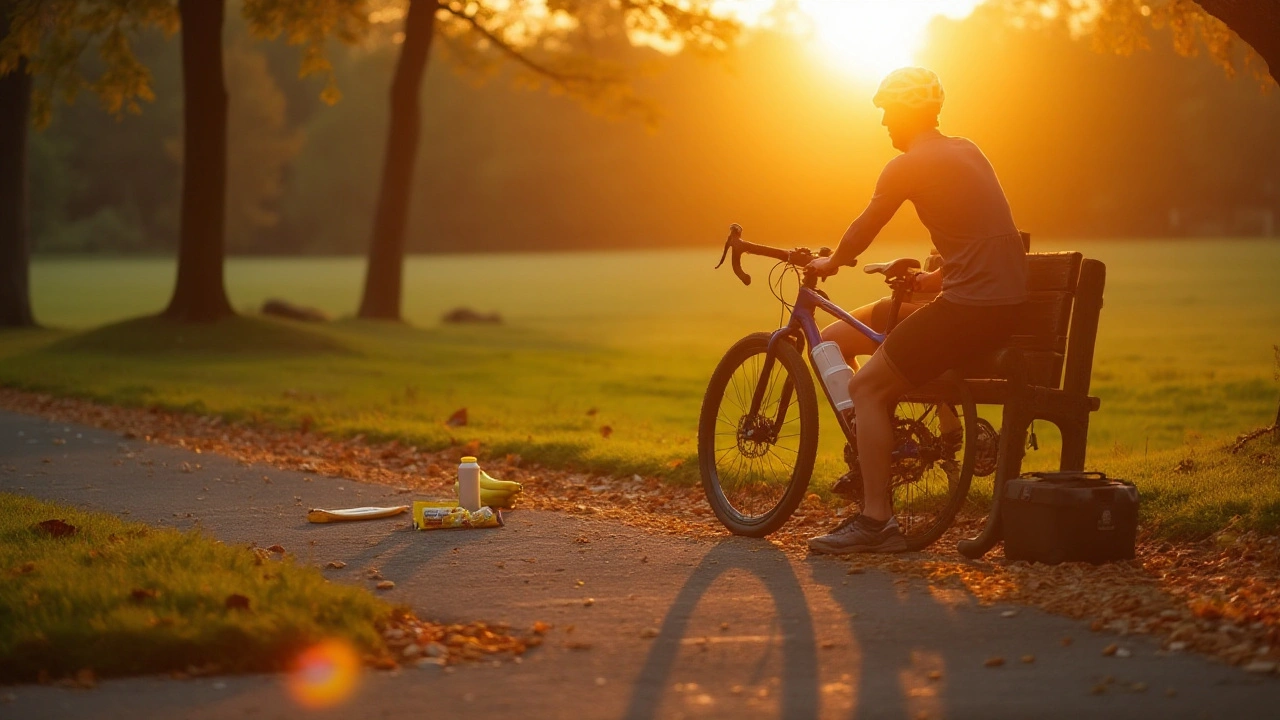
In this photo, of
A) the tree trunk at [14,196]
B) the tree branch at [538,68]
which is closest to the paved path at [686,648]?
the tree trunk at [14,196]

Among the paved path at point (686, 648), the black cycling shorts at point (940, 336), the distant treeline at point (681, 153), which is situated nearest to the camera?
the paved path at point (686, 648)

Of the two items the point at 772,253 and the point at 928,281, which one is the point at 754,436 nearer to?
the point at 772,253

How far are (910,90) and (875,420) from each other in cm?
149

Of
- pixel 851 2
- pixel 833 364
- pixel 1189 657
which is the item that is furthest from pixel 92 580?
pixel 851 2

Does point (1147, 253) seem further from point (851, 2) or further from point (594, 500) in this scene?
point (594, 500)

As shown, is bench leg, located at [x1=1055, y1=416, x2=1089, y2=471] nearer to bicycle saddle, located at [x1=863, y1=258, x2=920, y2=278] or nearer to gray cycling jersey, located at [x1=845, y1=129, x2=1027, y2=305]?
gray cycling jersey, located at [x1=845, y1=129, x2=1027, y2=305]

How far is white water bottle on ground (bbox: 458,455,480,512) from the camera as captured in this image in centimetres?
833

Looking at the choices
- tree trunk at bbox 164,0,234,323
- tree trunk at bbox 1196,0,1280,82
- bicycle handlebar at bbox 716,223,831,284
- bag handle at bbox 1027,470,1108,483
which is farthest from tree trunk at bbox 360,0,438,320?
bag handle at bbox 1027,470,1108,483

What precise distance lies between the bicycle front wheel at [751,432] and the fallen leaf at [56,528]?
311cm

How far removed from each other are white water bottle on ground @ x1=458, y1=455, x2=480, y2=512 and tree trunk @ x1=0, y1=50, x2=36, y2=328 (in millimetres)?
17399

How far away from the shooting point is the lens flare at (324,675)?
4992mm

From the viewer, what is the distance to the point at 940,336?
23.2ft

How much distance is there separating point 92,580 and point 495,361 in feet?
55.2

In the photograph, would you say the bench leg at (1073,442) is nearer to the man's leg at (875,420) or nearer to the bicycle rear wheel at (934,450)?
the bicycle rear wheel at (934,450)
